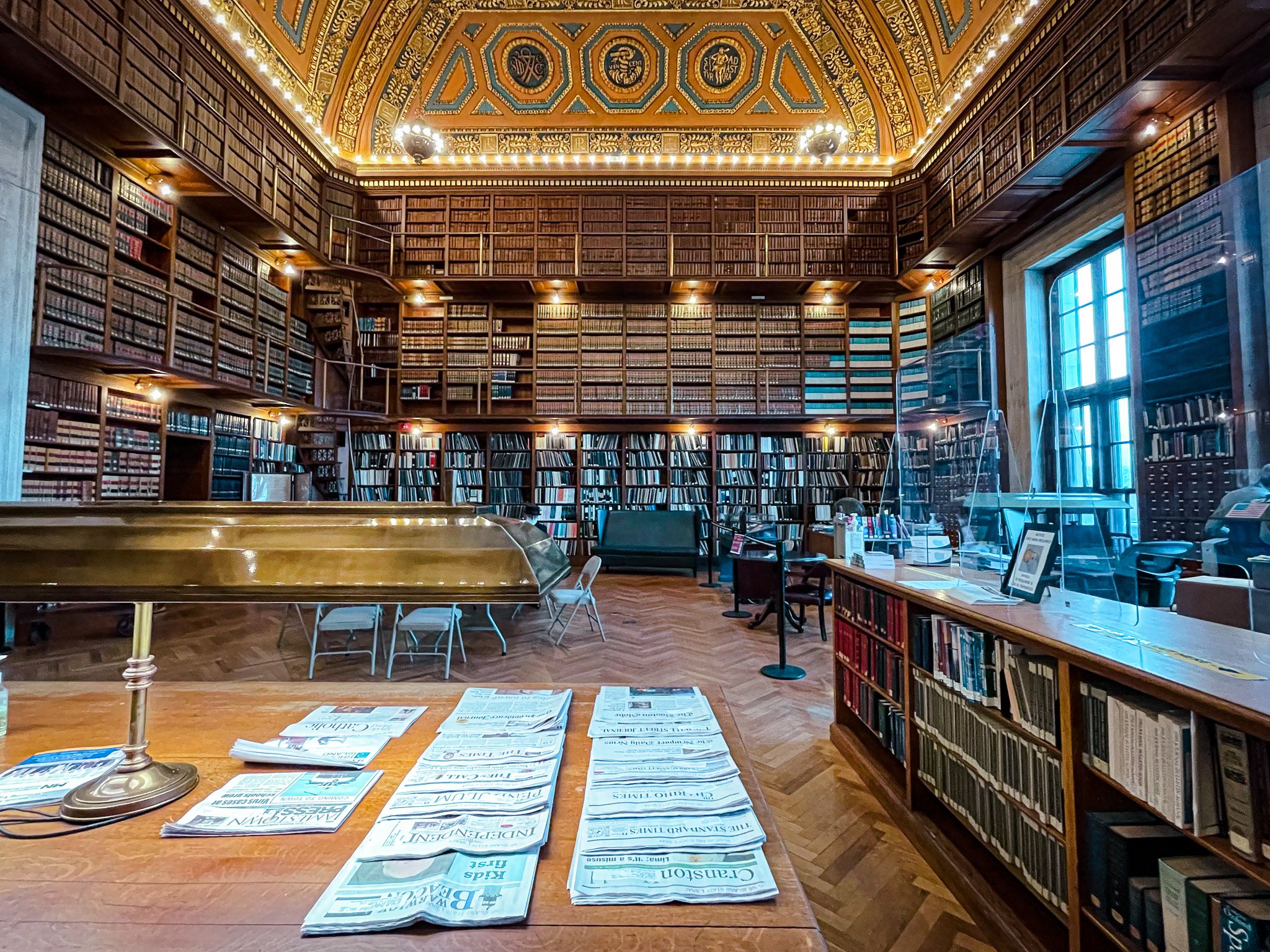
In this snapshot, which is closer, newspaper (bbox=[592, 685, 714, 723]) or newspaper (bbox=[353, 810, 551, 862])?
newspaper (bbox=[353, 810, 551, 862])

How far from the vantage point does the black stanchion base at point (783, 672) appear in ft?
12.0

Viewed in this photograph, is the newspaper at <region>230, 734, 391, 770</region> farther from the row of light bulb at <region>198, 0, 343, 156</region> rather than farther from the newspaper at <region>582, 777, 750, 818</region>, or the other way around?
the row of light bulb at <region>198, 0, 343, 156</region>

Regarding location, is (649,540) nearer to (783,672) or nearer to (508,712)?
(783,672)

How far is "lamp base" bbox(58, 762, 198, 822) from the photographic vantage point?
77 cm

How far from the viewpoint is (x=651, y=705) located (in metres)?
1.24

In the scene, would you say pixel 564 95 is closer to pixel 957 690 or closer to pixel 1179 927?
pixel 957 690

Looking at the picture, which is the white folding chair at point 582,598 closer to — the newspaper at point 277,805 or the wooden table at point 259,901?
the newspaper at point 277,805

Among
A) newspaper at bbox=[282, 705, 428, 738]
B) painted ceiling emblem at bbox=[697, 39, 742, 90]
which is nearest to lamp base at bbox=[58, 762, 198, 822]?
newspaper at bbox=[282, 705, 428, 738]

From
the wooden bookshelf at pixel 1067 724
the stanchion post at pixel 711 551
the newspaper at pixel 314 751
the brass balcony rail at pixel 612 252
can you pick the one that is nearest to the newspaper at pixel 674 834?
the newspaper at pixel 314 751

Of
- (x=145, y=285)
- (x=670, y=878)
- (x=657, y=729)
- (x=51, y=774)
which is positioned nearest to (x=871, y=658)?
(x=657, y=729)

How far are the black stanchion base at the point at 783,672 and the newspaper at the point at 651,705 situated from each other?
2.55 m

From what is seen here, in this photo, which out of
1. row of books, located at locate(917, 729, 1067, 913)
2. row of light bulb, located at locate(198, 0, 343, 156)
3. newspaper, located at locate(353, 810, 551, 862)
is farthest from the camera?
row of light bulb, located at locate(198, 0, 343, 156)

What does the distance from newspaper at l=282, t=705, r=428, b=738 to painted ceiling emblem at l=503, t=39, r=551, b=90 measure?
948 centimetres

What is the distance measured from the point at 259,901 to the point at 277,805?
0.21 metres
